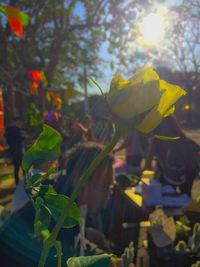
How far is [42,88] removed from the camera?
42.6 ft

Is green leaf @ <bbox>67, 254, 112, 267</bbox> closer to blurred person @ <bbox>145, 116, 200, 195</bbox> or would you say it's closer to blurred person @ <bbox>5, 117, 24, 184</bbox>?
blurred person @ <bbox>145, 116, 200, 195</bbox>

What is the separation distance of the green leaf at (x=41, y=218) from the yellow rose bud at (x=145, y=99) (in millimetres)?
169

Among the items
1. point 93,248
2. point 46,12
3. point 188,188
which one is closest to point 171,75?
point 46,12

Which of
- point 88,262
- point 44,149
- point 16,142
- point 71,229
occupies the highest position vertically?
point 44,149

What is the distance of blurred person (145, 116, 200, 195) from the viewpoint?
13.9ft

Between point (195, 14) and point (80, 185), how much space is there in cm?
1850

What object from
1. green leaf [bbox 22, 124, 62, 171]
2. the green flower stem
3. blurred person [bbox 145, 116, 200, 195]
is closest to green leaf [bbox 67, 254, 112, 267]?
the green flower stem

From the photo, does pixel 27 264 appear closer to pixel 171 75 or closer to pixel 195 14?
pixel 195 14

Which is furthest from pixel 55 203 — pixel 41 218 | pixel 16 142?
pixel 16 142

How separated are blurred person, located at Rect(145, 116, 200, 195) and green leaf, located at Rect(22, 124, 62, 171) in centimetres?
361

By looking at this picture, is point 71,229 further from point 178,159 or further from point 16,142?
point 16,142

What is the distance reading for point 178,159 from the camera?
4.34m

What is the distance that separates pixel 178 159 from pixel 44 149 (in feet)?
12.4

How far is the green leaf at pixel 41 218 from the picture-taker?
622 millimetres
